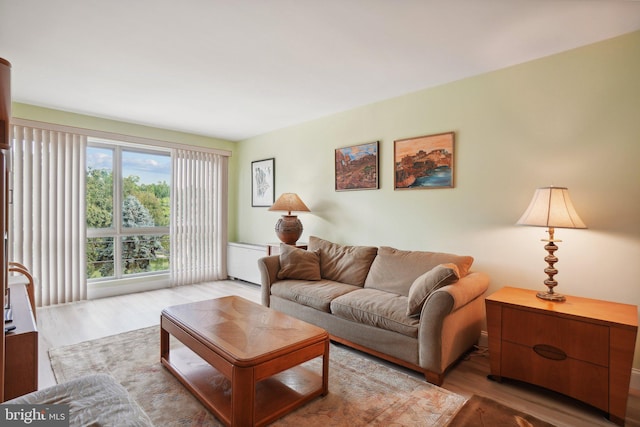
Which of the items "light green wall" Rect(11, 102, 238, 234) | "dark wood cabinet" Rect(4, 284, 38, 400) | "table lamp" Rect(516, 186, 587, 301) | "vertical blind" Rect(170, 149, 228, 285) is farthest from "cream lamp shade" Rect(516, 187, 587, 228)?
"light green wall" Rect(11, 102, 238, 234)

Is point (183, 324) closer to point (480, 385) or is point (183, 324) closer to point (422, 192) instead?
point (480, 385)

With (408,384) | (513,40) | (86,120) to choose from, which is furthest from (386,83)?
(86,120)

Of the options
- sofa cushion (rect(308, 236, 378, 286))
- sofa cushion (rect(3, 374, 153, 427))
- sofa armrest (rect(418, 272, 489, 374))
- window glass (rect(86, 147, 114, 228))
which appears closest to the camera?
sofa cushion (rect(3, 374, 153, 427))

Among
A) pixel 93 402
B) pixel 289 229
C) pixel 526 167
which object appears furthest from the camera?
pixel 289 229

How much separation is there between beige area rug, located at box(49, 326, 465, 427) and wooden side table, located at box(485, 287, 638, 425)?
0.50 m

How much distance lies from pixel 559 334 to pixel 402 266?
1234 millimetres

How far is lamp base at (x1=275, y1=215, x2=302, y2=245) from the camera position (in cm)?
413

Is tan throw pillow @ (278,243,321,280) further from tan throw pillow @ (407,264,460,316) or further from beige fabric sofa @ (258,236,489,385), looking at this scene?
tan throw pillow @ (407,264,460,316)

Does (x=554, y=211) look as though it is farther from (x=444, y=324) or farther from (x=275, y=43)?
(x=275, y=43)

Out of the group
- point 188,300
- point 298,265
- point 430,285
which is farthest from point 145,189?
point 430,285

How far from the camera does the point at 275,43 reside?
2.36m

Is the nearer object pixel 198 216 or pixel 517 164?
pixel 517 164

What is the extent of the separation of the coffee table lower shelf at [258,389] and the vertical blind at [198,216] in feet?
9.18

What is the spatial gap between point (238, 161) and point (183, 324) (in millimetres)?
3887
